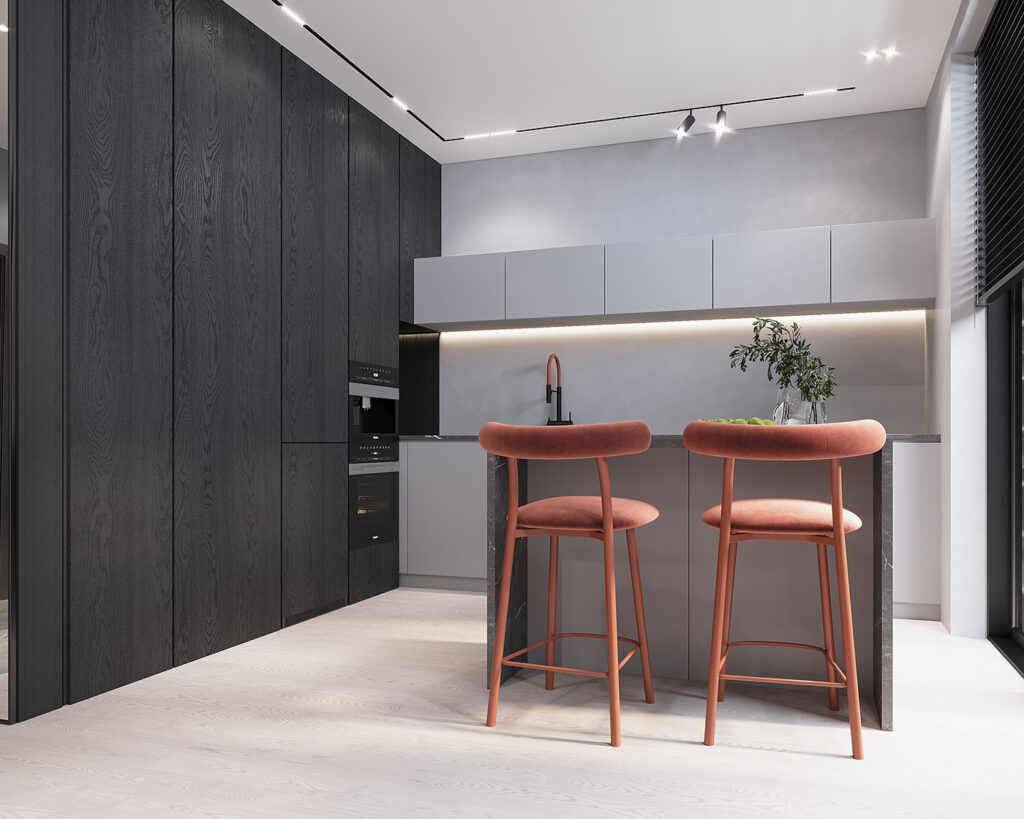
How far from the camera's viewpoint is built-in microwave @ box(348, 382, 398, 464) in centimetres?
409

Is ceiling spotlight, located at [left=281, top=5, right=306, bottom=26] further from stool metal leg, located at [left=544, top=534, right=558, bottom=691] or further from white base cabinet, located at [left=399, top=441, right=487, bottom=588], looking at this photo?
stool metal leg, located at [left=544, top=534, right=558, bottom=691]

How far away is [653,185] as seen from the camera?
4.72 m

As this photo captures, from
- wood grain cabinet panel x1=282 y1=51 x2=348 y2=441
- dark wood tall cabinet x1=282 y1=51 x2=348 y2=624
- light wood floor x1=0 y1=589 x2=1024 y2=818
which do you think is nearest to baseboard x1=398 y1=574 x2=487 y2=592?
dark wood tall cabinet x1=282 y1=51 x2=348 y2=624

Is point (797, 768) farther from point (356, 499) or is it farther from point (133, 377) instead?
point (356, 499)

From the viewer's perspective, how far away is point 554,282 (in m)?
4.56

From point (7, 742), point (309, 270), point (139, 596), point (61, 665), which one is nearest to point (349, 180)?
point (309, 270)

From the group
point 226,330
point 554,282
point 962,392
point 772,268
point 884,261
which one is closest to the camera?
point 226,330

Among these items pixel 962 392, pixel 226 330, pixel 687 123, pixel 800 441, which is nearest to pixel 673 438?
pixel 800 441

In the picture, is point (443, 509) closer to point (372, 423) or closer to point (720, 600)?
point (372, 423)

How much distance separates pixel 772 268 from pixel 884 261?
1.76ft

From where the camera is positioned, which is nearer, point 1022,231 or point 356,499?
point 1022,231

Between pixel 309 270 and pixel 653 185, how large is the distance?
2.17 m

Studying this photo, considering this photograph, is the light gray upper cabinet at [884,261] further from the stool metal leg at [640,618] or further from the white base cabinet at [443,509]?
the stool metal leg at [640,618]

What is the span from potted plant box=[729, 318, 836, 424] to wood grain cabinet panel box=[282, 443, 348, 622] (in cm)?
202
